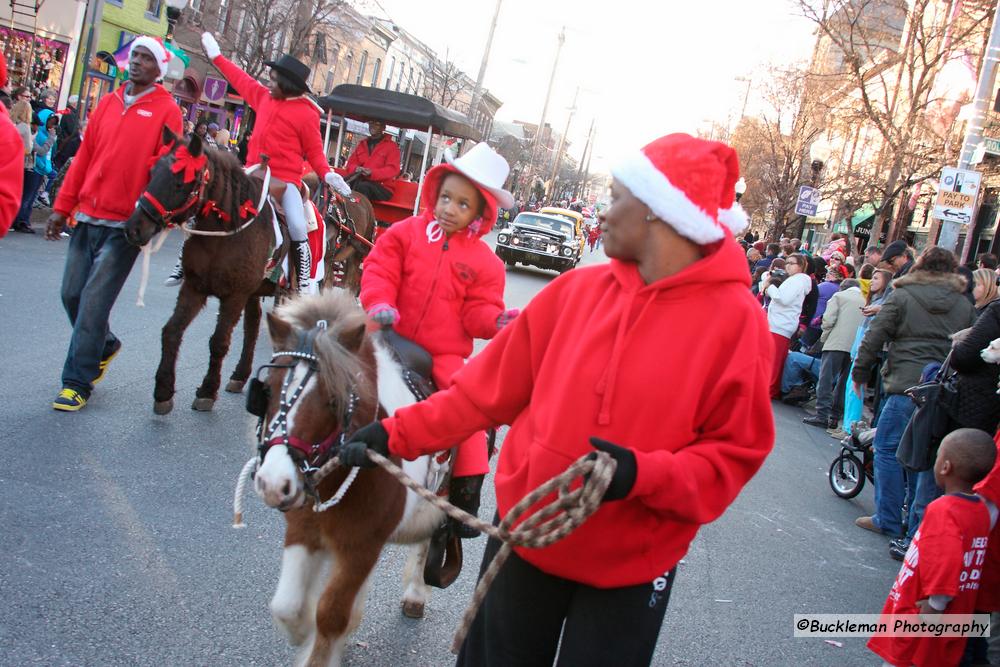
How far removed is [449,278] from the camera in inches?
174

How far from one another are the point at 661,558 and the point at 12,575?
3067 mm

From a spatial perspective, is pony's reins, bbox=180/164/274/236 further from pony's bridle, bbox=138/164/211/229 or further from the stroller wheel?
the stroller wheel

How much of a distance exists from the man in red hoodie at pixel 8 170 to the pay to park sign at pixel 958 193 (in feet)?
43.4

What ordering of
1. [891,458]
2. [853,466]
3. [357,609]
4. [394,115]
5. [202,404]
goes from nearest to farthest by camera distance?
[357,609]
[202,404]
[891,458]
[853,466]
[394,115]

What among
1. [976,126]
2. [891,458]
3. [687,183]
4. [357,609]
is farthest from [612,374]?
[976,126]

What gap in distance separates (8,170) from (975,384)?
605 centimetres

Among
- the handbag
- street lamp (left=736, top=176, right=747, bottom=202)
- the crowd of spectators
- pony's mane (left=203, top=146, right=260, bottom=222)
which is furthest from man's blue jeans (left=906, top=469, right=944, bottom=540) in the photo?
pony's mane (left=203, top=146, right=260, bottom=222)

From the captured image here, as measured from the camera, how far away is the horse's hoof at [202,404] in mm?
7270

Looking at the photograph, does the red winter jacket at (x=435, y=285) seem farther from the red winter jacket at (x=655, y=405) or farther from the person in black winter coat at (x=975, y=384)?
the person in black winter coat at (x=975, y=384)

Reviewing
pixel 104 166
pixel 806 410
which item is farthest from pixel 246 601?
pixel 806 410

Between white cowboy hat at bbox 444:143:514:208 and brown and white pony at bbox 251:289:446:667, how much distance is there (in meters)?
1.06

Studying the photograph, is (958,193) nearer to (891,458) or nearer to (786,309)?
(786,309)

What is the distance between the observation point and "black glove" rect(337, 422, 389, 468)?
2.87 metres

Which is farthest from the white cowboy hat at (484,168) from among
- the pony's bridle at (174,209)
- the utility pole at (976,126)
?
the utility pole at (976,126)
